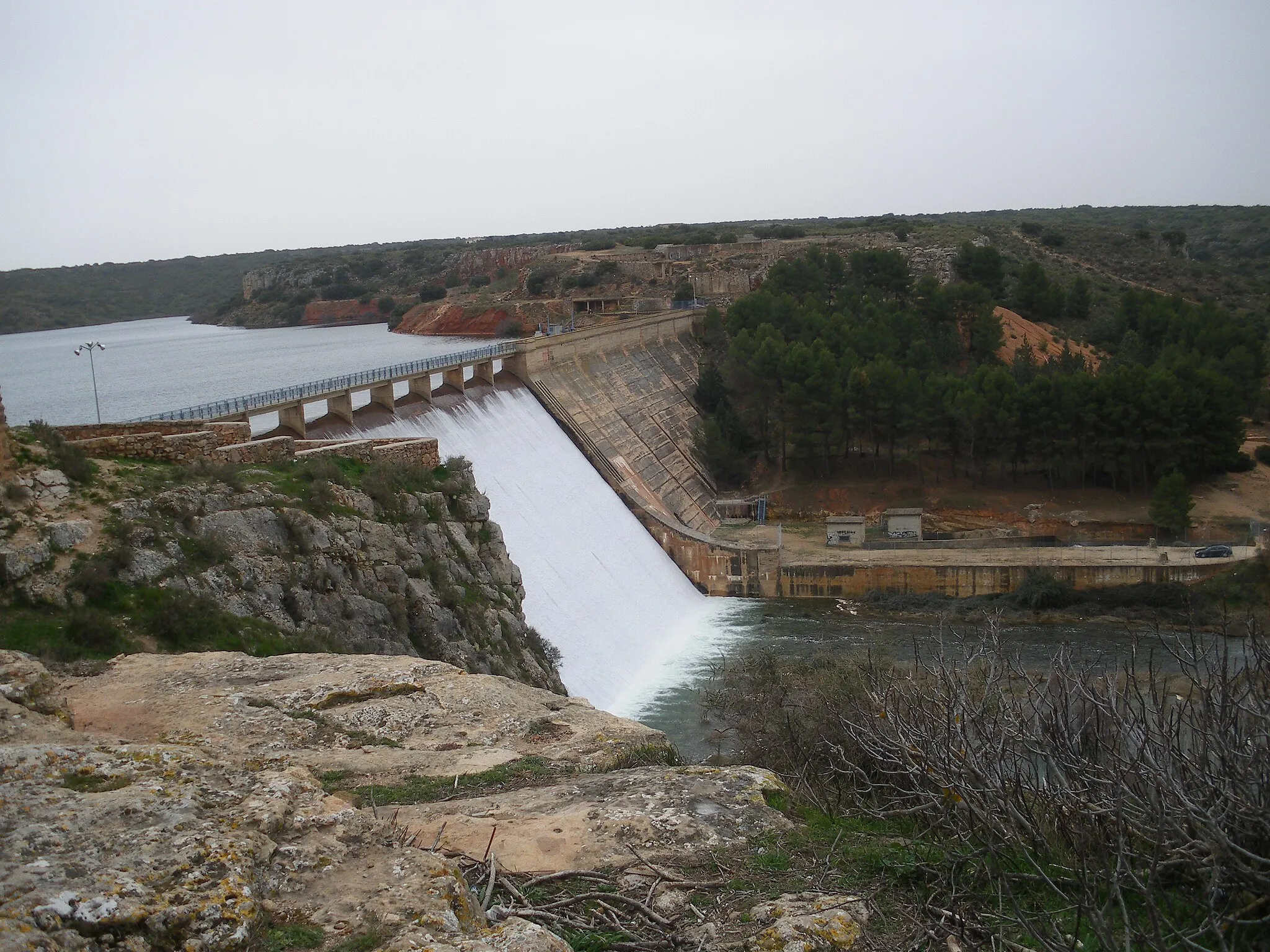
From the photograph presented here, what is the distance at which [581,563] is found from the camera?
27797 mm

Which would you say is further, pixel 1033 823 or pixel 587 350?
pixel 587 350

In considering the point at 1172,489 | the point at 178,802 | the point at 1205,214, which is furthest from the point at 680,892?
the point at 1205,214

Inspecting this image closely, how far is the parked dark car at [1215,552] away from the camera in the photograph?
30781mm

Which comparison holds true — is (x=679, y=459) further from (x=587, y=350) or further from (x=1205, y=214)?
(x=1205, y=214)

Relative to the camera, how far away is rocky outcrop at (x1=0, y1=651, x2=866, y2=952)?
4.89 metres

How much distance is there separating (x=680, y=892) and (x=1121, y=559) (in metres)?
28.2

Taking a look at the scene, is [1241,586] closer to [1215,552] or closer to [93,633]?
[1215,552]

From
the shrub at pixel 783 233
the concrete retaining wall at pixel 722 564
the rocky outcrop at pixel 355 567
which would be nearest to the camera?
the rocky outcrop at pixel 355 567

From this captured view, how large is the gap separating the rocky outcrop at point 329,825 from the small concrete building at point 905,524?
25714mm

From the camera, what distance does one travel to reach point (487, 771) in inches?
338

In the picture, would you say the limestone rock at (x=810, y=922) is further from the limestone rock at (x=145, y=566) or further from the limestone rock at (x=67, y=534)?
the limestone rock at (x=67, y=534)

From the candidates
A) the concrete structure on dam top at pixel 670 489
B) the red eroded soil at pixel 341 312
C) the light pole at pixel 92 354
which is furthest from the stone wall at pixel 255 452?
the red eroded soil at pixel 341 312

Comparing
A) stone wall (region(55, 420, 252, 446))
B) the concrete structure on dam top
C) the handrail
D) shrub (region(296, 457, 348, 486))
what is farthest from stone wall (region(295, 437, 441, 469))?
the concrete structure on dam top

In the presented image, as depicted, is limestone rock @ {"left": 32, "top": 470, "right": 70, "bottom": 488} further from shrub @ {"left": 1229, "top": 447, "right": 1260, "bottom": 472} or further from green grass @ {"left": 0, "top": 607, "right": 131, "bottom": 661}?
shrub @ {"left": 1229, "top": 447, "right": 1260, "bottom": 472}
